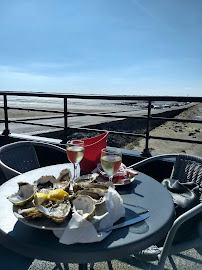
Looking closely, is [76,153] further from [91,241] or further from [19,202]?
[91,241]

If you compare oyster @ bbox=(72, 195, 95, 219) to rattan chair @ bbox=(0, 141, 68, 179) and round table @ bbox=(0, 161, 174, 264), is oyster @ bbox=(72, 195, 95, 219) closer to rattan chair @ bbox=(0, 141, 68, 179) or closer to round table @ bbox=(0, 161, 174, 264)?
round table @ bbox=(0, 161, 174, 264)

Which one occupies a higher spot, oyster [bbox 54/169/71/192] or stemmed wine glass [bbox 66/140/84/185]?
stemmed wine glass [bbox 66/140/84/185]

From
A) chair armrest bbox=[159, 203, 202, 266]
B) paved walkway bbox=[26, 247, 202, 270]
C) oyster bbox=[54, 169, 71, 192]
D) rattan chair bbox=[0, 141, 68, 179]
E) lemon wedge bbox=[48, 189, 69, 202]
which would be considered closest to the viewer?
lemon wedge bbox=[48, 189, 69, 202]

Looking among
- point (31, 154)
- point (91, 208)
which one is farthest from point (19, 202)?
point (31, 154)

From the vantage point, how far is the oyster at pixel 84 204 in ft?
2.72

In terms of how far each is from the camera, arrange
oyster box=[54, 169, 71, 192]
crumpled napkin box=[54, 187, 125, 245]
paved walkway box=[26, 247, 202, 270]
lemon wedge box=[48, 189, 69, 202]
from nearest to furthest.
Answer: crumpled napkin box=[54, 187, 125, 245] < lemon wedge box=[48, 189, 69, 202] < oyster box=[54, 169, 71, 192] < paved walkway box=[26, 247, 202, 270]

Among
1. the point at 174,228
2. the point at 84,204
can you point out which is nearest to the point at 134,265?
the point at 174,228

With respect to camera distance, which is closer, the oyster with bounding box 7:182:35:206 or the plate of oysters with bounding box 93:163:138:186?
the oyster with bounding box 7:182:35:206

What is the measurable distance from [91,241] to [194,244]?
0.82 m

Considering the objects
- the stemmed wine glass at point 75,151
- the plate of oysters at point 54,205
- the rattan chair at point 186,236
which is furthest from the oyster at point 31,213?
the rattan chair at point 186,236

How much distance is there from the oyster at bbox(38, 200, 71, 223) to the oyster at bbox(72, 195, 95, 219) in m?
0.03

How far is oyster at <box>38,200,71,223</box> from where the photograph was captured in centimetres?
79

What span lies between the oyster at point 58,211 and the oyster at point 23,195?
0.39 feet

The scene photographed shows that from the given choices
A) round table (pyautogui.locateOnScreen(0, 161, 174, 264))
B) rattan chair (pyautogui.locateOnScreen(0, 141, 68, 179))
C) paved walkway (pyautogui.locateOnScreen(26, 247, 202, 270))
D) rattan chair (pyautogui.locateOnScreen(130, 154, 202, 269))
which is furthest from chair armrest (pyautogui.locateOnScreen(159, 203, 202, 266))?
rattan chair (pyautogui.locateOnScreen(0, 141, 68, 179))
